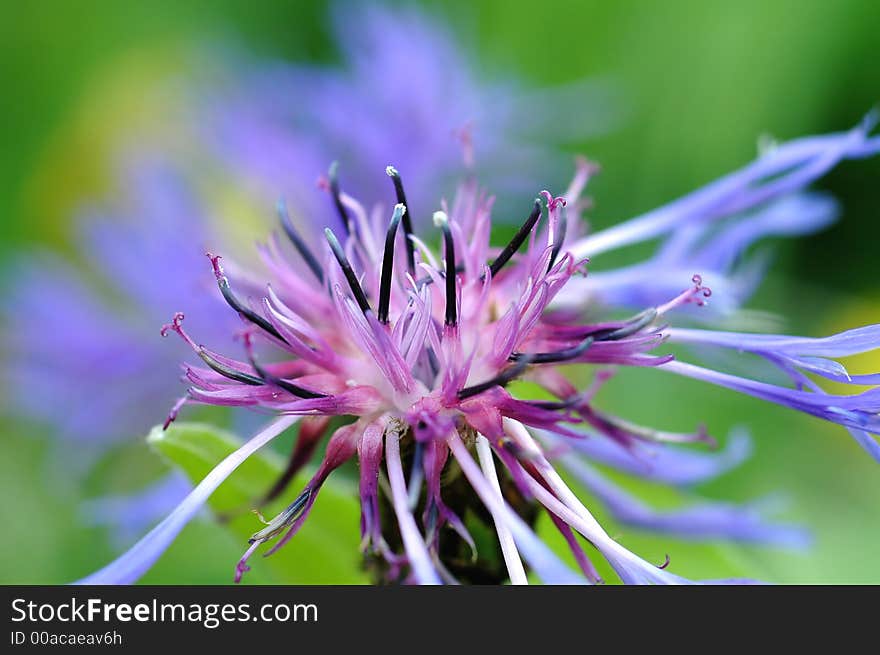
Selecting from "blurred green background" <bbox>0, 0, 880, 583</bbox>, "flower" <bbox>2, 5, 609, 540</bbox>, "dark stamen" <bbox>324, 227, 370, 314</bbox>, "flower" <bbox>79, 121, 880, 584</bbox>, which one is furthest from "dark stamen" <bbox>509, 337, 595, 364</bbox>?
"flower" <bbox>2, 5, 609, 540</bbox>

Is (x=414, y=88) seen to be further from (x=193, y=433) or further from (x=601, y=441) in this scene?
(x=193, y=433)

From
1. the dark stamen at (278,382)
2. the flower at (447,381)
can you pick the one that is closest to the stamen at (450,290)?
the flower at (447,381)

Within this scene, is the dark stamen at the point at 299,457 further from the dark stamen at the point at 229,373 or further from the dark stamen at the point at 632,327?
the dark stamen at the point at 632,327

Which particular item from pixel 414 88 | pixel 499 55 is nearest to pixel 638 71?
pixel 499 55

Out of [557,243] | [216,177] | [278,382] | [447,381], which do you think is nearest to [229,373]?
[278,382]

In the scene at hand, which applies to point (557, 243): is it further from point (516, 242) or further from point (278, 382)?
point (278, 382)
